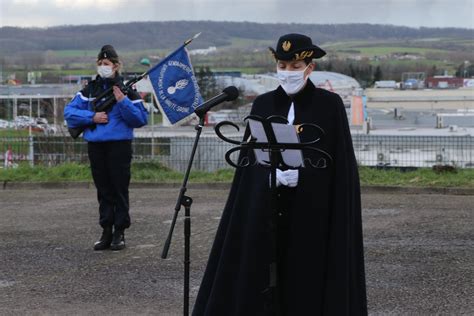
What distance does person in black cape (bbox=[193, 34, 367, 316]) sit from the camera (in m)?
4.86

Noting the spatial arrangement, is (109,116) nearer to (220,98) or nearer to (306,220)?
(220,98)

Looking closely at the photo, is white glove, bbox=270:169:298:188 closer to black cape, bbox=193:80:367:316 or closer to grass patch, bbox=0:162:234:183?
black cape, bbox=193:80:367:316

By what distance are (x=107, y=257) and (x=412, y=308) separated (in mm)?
3364

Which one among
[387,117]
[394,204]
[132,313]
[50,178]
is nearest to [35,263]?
[132,313]

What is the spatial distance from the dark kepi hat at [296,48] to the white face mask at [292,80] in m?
0.09

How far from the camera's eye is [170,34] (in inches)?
3971

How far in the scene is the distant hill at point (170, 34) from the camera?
95.4 m

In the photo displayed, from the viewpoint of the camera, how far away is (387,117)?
193 feet

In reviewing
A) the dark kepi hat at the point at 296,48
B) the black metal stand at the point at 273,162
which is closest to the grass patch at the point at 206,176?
the dark kepi hat at the point at 296,48

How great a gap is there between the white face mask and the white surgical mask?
3.63 metres

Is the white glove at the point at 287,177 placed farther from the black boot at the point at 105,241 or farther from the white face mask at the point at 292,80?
the black boot at the point at 105,241

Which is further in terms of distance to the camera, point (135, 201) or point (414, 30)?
point (414, 30)

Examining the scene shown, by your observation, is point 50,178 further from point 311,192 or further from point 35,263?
point 311,192

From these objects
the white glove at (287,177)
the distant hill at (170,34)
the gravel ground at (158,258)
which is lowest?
the gravel ground at (158,258)
